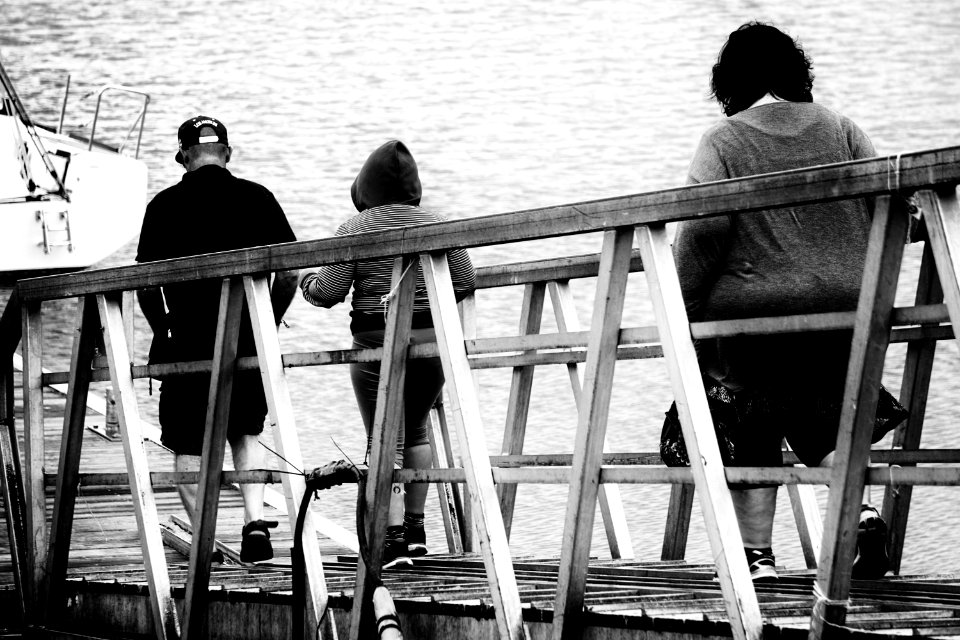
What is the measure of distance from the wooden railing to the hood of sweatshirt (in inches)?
18.5

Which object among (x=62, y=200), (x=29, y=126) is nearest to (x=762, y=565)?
(x=29, y=126)

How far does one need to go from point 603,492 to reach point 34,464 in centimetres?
143

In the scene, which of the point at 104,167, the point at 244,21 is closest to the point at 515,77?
the point at 244,21

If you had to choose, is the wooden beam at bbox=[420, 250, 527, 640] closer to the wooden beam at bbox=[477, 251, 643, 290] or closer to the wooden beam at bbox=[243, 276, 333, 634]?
the wooden beam at bbox=[243, 276, 333, 634]

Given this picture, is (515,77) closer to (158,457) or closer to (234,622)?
(158,457)

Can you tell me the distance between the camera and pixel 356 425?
42.9 ft

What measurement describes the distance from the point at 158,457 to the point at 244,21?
60.6ft

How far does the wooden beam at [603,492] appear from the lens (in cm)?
357

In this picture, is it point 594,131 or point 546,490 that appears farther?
point 594,131

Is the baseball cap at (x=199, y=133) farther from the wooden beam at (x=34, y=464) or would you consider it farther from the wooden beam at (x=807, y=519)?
the wooden beam at (x=807, y=519)

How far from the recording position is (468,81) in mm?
23406

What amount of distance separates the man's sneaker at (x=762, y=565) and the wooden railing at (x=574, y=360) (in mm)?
402

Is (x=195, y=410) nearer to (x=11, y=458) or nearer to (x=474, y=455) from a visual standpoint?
(x=11, y=458)

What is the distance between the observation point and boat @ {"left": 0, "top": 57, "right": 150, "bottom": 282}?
12914 millimetres
